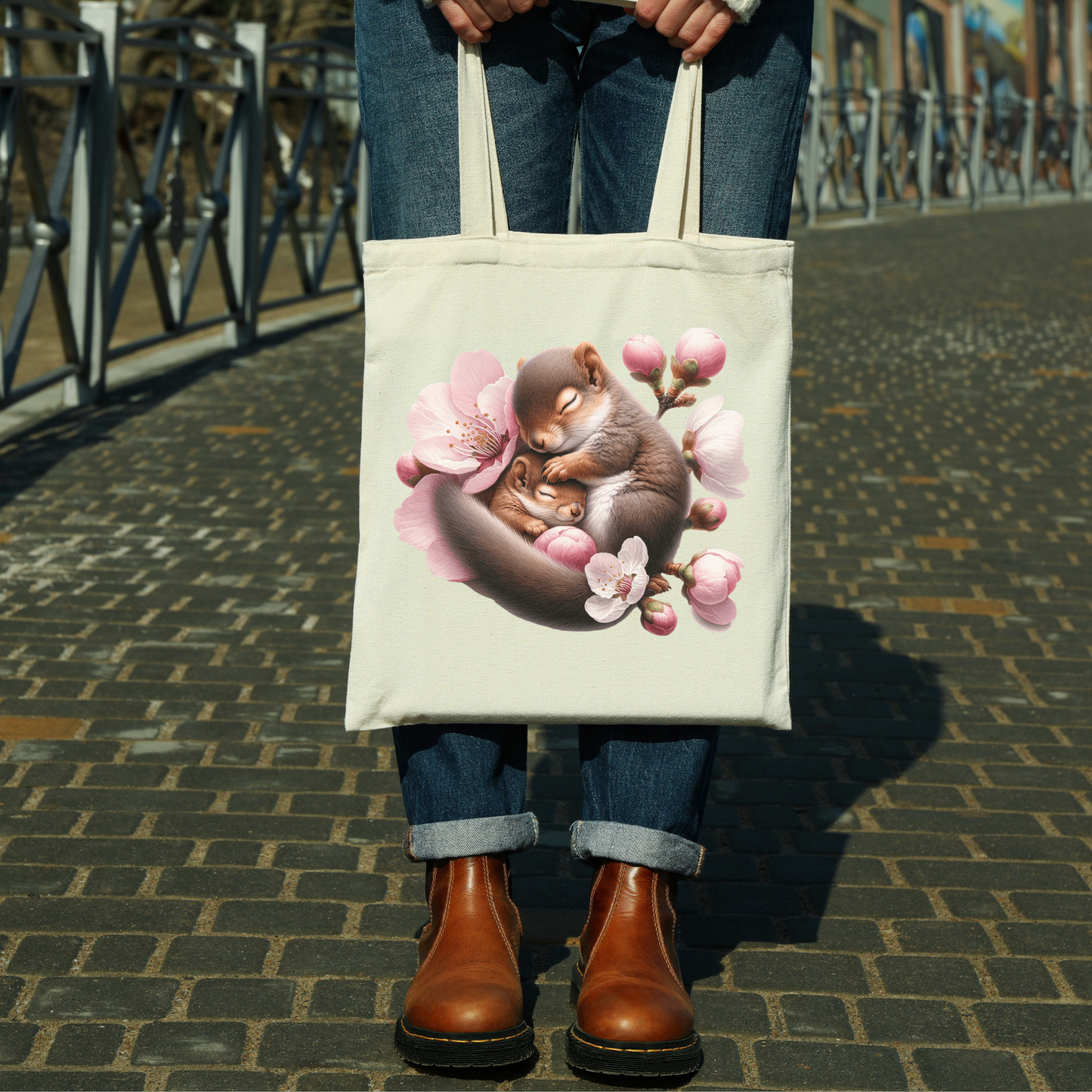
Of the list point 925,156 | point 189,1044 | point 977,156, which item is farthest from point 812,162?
point 189,1044

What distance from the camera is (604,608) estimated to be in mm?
1936

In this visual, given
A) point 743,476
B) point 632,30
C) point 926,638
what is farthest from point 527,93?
point 926,638

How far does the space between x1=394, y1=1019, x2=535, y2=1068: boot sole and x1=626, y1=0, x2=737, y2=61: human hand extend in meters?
1.21

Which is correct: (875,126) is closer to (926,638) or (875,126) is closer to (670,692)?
(926,638)

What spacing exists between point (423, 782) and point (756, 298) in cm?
75

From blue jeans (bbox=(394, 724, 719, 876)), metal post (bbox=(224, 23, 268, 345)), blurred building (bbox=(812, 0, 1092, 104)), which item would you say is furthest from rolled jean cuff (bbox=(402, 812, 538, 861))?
blurred building (bbox=(812, 0, 1092, 104))

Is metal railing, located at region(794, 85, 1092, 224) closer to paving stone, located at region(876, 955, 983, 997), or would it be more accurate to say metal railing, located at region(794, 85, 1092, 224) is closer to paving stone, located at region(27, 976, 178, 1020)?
paving stone, located at region(876, 955, 983, 997)

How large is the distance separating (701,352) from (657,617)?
0.33 metres

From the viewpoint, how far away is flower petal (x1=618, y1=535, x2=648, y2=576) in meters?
1.93

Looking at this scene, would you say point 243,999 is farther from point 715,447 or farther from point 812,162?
point 812,162

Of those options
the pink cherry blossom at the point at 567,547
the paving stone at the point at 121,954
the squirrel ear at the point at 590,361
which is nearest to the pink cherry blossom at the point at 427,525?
the pink cherry blossom at the point at 567,547

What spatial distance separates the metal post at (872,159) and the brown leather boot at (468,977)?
62.8 feet

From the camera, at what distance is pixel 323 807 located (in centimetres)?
282

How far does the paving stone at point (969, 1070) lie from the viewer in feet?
6.48
